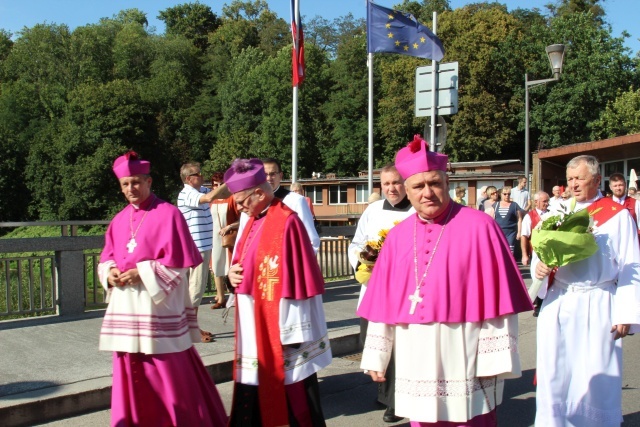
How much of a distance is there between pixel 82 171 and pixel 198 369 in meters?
55.5

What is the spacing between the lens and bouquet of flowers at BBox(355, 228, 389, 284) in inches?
211

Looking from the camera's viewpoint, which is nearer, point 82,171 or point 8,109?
point 82,171

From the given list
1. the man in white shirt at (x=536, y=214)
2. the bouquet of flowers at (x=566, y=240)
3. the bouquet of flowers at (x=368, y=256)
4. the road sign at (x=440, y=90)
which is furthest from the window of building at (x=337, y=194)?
the bouquet of flowers at (x=566, y=240)

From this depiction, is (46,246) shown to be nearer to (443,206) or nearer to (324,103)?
(443,206)

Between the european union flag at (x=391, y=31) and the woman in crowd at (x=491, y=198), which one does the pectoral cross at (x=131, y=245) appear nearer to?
the woman in crowd at (x=491, y=198)

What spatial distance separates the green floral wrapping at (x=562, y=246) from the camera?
4598mm

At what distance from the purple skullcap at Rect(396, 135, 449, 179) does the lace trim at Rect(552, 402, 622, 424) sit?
7.32 ft

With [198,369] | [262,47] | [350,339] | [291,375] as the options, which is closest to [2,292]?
[350,339]

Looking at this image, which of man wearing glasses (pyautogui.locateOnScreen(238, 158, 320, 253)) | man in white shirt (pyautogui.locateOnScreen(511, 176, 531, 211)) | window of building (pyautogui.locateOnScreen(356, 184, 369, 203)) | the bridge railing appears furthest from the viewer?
window of building (pyautogui.locateOnScreen(356, 184, 369, 203))

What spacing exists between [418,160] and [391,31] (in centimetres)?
1275

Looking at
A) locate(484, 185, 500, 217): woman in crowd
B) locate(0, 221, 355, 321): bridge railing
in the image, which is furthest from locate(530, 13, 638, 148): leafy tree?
locate(0, 221, 355, 321): bridge railing

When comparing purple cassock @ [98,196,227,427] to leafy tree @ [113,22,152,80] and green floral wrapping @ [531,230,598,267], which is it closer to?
green floral wrapping @ [531,230,598,267]

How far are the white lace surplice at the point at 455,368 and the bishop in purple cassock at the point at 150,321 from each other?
196 cm

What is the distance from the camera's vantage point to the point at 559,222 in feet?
15.8
